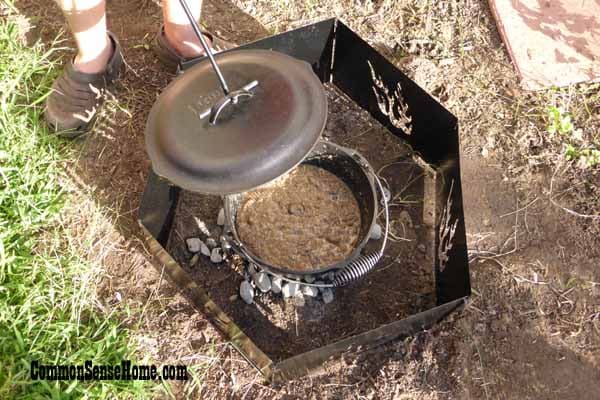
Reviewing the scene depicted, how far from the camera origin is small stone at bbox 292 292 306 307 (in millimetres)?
2023

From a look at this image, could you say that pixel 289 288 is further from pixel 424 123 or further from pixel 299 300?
pixel 424 123

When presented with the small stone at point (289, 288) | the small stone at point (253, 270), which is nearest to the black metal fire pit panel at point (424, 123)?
the small stone at point (289, 288)

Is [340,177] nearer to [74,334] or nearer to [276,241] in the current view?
[276,241]

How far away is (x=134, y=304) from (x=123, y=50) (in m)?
1.18

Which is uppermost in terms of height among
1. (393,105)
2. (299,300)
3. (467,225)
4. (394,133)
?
(393,105)

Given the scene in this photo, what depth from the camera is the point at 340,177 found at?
223 centimetres

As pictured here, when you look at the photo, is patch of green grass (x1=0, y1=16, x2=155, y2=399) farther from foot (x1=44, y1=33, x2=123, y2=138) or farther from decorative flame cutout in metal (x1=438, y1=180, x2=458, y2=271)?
decorative flame cutout in metal (x1=438, y1=180, x2=458, y2=271)

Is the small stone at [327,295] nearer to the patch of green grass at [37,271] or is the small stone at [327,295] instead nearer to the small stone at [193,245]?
the small stone at [193,245]

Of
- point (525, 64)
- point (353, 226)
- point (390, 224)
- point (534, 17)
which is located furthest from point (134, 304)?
point (534, 17)

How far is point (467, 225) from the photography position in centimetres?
218

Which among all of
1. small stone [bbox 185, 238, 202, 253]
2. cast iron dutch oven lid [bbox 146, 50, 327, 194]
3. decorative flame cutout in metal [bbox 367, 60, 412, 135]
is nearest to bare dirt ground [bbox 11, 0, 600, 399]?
small stone [bbox 185, 238, 202, 253]

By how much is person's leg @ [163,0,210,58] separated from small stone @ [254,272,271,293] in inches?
37.7

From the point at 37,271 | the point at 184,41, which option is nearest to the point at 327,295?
the point at 37,271

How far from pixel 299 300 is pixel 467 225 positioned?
2.29ft
